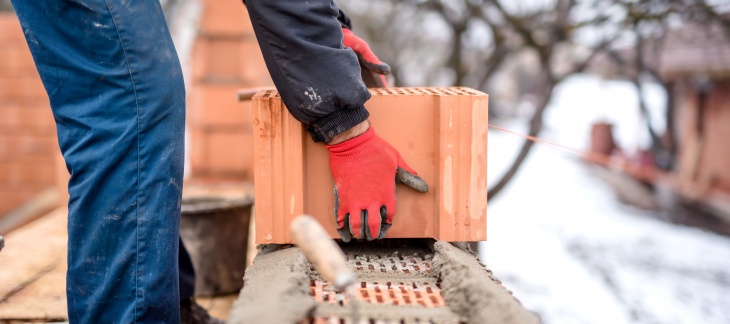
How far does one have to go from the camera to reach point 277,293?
1.15 m

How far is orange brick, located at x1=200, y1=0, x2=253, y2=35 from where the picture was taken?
5234mm

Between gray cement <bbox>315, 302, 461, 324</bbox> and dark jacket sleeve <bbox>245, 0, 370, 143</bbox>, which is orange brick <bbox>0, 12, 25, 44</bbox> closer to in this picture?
dark jacket sleeve <bbox>245, 0, 370, 143</bbox>

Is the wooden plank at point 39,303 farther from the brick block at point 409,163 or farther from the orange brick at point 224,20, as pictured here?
the orange brick at point 224,20

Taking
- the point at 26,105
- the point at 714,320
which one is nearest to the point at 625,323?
the point at 714,320

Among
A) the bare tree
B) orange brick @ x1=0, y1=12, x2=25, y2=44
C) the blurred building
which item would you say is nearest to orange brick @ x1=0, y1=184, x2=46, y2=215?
orange brick @ x1=0, y1=12, x2=25, y2=44

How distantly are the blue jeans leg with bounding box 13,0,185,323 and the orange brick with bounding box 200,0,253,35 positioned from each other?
3827mm

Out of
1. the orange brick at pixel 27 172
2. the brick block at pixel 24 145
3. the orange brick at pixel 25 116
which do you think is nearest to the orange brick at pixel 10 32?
the orange brick at pixel 25 116

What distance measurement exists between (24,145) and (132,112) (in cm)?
632

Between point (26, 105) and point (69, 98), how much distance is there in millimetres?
6071

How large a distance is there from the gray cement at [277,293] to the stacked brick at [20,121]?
240 inches

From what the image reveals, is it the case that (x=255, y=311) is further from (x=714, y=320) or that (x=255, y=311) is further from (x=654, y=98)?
(x=654, y=98)

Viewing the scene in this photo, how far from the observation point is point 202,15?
17.1ft

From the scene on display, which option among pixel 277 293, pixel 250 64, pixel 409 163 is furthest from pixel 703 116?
pixel 277 293

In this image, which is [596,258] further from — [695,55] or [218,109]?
[695,55]
